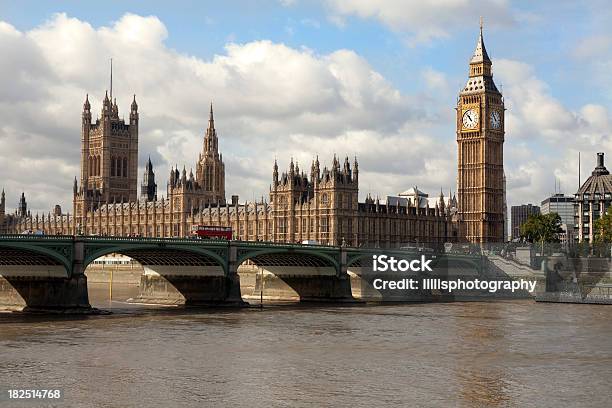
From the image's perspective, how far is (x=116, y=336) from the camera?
56.5 meters

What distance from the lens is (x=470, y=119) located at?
16650 cm

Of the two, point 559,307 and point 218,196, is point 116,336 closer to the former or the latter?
point 559,307

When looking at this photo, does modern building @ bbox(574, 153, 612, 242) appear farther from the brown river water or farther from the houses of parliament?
the brown river water

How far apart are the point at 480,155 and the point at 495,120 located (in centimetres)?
727

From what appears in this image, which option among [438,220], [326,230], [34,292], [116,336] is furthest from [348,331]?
[438,220]

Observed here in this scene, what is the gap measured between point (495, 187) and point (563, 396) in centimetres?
13143

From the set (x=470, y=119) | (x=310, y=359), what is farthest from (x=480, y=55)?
(x=310, y=359)

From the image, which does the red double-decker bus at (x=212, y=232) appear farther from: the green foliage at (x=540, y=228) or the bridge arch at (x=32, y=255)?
the green foliage at (x=540, y=228)

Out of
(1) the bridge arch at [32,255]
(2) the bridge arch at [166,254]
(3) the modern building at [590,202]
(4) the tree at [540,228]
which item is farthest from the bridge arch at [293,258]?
(3) the modern building at [590,202]

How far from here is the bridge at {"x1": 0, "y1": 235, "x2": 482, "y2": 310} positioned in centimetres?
7144

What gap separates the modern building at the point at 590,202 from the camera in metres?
182

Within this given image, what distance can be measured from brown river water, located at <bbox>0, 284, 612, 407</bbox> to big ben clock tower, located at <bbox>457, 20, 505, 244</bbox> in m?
89.9

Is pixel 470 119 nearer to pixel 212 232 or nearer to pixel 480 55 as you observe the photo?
pixel 480 55

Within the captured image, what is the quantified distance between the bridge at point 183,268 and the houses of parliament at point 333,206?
30.9 metres
